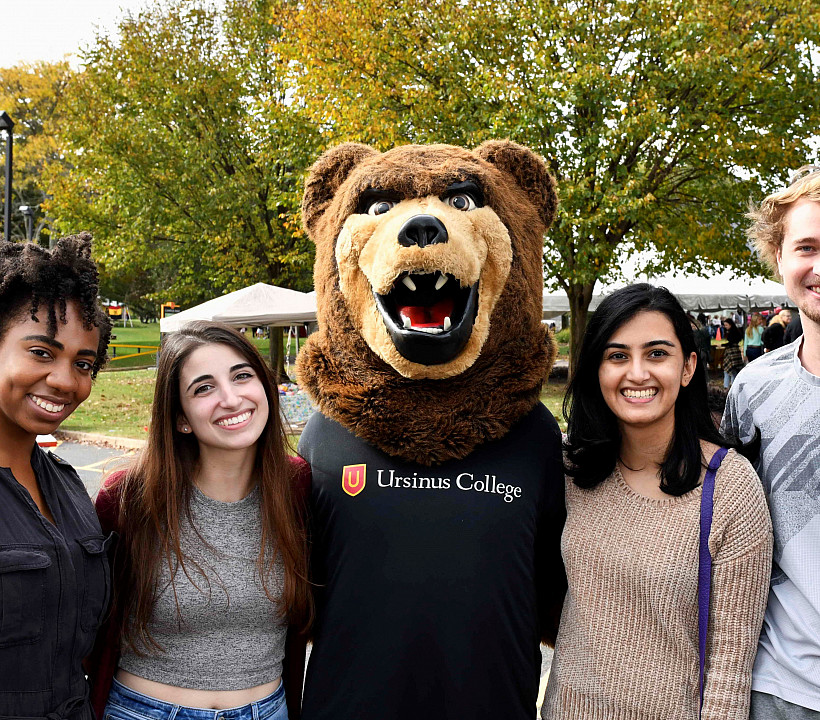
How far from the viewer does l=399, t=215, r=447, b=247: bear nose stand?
2.35m

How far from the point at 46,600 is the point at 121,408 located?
14097mm

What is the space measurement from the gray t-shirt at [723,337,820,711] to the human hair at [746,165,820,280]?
35 centimetres

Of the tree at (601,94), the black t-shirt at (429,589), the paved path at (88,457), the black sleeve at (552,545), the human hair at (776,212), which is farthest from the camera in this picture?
the tree at (601,94)

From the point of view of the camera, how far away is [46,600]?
1.76 metres

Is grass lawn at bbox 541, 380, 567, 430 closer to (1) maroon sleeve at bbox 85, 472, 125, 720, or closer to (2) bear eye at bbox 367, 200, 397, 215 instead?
(2) bear eye at bbox 367, 200, 397, 215

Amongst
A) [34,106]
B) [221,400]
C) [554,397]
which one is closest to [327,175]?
[221,400]

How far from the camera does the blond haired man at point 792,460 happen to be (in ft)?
A: 6.47

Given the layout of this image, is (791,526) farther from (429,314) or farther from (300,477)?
(300,477)

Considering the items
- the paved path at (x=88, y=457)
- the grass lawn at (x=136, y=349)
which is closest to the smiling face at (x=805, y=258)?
the paved path at (x=88, y=457)

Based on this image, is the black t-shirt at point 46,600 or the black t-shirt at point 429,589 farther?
the black t-shirt at point 429,589

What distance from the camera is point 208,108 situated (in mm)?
15406

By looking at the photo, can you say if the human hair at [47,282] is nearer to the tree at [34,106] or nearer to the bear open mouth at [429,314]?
the bear open mouth at [429,314]

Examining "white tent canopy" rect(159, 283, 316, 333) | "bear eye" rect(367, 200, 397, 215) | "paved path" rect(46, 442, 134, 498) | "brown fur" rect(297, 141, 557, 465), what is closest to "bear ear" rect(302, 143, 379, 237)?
"brown fur" rect(297, 141, 557, 465)

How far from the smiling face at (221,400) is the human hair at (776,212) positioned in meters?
1.83
